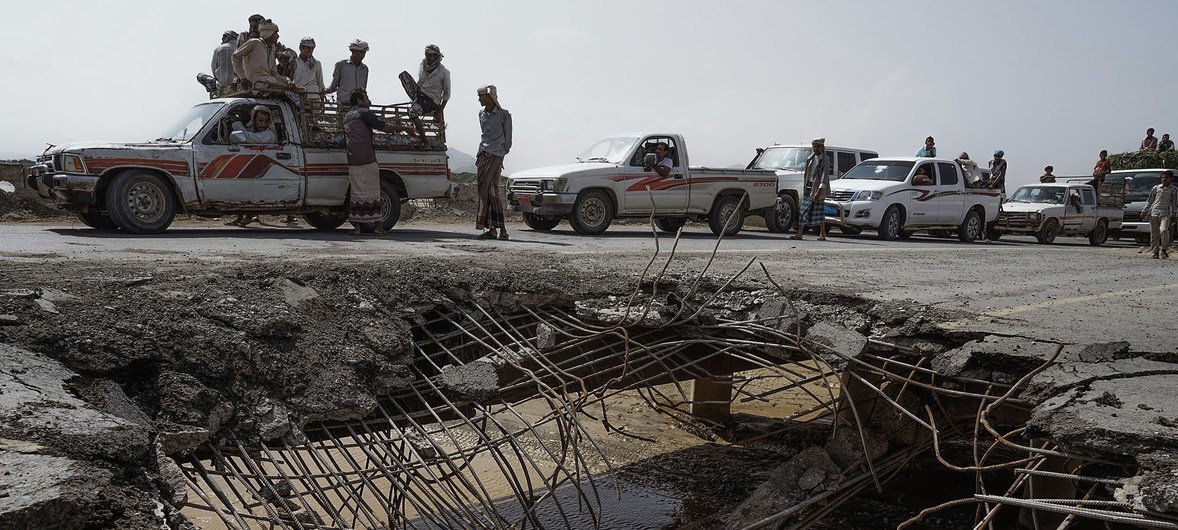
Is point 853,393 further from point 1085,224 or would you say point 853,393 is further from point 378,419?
point 1085,224

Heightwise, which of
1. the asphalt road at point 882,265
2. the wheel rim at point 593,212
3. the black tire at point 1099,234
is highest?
the wheel rim at point 593,212

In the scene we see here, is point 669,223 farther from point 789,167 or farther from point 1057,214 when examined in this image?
point 1057,214

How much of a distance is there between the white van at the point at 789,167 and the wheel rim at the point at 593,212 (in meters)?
3.71

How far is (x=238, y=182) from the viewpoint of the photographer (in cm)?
922

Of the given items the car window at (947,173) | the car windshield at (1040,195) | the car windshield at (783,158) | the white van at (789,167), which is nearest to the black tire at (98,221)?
the white van at (789,167)

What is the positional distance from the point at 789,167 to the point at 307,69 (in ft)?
Answer: 30.2

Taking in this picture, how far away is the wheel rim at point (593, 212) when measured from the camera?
39.5 ft

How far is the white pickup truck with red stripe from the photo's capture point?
8.35m

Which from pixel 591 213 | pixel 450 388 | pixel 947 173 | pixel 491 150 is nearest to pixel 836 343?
pixel 450 388

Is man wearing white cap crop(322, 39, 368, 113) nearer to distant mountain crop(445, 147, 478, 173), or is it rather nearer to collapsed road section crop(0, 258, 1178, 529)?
distant mountain crop(445, 147, 478, 173)

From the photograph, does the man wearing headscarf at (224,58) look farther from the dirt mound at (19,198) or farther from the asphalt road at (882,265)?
the dirt mound at (19,198)

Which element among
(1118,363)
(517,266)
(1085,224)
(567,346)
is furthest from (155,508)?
(1085,224)

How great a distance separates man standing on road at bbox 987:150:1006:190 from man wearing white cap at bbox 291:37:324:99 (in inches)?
541

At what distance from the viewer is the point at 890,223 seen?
14609 mm
